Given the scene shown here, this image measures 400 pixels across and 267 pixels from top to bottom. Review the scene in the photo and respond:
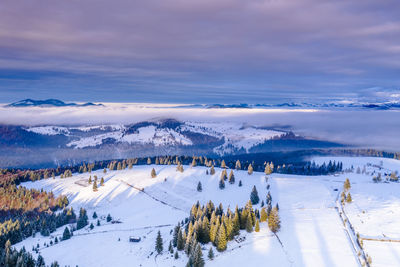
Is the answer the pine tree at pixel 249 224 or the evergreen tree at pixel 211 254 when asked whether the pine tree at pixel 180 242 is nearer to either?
the evergreen tree at pixel 211 254

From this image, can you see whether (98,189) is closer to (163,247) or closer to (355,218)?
(163,247)

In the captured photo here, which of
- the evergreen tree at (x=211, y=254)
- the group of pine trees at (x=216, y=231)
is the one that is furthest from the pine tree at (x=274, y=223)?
the evergreen tree at (x=211, y=254)

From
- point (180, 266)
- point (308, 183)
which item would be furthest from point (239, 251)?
point (308, 183)

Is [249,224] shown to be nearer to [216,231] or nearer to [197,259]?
[216,231]

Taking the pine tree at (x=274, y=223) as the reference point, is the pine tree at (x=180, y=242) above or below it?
below

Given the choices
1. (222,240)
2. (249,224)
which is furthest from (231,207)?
(222,240)

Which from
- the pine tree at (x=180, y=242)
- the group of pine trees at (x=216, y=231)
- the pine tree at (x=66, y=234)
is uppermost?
the group of pine trees at (x=216, y=231)

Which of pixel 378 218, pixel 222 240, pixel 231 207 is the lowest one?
pixel 231 207

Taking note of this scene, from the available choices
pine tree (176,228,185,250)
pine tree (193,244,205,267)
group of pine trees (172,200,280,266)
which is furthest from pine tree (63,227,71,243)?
pine tree (193,244,205,267)

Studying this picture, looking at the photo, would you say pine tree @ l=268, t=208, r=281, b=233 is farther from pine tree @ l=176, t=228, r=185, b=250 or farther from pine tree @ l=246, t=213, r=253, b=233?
pine tree @ l=176, t=228, r=185, b=250
